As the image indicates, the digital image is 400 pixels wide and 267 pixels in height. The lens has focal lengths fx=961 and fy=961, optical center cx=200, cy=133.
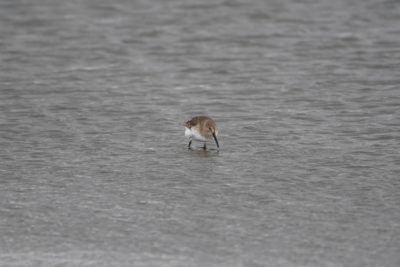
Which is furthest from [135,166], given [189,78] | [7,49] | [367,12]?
[367,12]

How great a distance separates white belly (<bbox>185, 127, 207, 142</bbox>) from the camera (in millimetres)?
12469

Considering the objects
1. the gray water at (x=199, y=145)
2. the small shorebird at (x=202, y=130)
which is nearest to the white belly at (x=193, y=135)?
the small shorebird at (x=202, y=130)

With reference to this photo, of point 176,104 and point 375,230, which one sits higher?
point 176,104

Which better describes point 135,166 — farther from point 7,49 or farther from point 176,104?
point 7,49

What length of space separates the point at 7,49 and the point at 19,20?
256 centimetres

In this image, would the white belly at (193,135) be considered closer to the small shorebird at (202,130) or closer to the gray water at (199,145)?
the small shorebird at (202,130)

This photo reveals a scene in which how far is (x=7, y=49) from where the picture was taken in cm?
1889

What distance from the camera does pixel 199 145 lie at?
518 inches

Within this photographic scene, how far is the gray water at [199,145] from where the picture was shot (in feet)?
30.3

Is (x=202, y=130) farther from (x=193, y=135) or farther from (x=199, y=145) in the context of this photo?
(x=199, y=145)

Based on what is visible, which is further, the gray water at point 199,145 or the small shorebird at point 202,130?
the small shorebird at point 202,130

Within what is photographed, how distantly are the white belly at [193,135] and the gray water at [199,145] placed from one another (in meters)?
0.21

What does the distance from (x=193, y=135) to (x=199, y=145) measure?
2.09 ft

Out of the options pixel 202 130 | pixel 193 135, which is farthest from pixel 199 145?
pixel 202 130
